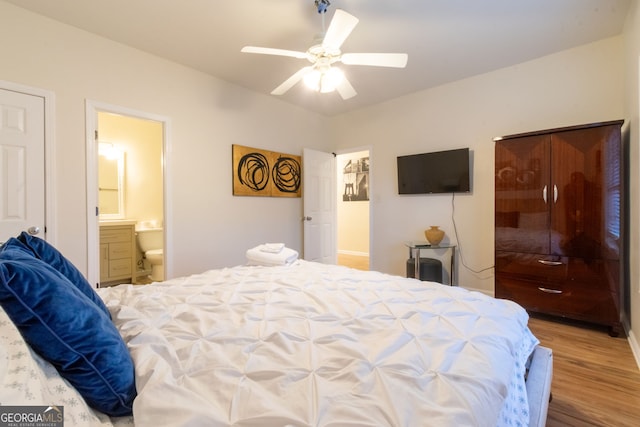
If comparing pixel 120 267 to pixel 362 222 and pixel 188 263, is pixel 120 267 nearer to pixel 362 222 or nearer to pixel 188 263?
pixel 188 263

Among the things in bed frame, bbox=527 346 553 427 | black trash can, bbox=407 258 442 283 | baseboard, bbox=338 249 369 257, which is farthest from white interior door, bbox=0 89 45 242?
baseboard, bbox=338 249 369 257

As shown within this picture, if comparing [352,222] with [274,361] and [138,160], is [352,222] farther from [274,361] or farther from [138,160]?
[274,361]

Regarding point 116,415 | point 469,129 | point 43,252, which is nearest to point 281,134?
point 469,129

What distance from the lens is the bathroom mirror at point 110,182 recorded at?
4.32 metres

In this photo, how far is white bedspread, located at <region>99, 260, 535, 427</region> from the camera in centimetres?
70

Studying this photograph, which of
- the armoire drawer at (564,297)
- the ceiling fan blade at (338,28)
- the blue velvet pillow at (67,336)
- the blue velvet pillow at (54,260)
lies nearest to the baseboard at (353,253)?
the armoire drawer at (564,297)

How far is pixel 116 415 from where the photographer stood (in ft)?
2.49

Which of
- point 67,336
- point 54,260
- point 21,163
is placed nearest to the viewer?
point 67,336

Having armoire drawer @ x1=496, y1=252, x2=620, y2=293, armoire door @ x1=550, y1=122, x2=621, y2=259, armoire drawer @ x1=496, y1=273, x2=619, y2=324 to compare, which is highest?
armoire door @ x1=550, y1=122, x2=621, y2=259

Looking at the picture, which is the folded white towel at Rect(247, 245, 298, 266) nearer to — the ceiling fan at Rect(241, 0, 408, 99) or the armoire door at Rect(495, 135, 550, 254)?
the ceiling fan at Rect(241, 0, 408, 99)

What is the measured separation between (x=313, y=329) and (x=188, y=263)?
2580mm

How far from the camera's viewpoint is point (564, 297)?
2.64m

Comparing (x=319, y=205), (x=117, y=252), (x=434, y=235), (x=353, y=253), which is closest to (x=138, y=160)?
(x=117, y=252)

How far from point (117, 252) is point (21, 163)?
6.52 ft
